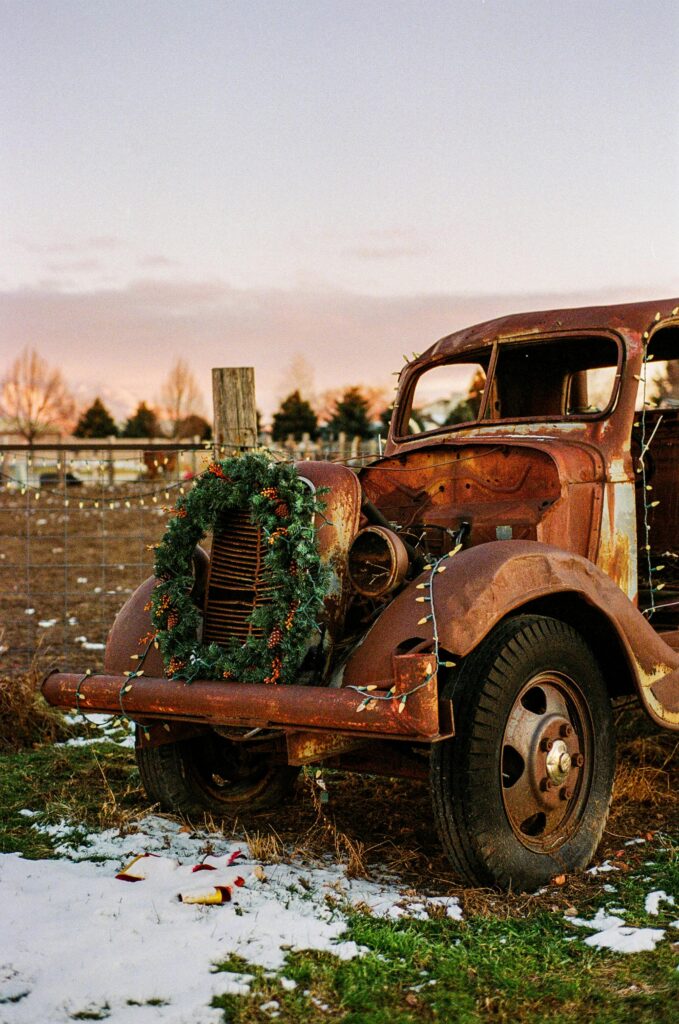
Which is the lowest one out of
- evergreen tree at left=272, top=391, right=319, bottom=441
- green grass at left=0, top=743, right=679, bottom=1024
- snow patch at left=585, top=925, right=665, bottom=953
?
snow patch at left=585, top=925, right=665, bottom=953

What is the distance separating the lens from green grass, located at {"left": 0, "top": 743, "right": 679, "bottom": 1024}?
2.89 metres

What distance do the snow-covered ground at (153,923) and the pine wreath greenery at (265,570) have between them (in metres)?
0.75

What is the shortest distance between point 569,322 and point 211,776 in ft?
9.22

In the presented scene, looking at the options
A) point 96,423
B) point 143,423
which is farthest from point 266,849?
point 143,423

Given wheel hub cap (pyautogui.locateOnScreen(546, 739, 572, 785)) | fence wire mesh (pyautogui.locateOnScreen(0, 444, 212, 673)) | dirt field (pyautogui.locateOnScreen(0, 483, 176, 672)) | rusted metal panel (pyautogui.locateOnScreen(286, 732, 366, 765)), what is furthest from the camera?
dirt field (pyautogui.locateOnScreen(0, 483, 176, 672))

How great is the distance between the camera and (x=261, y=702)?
12.1ft

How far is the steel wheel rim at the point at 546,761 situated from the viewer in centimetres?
391

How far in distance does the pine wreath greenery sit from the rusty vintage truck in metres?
0.09

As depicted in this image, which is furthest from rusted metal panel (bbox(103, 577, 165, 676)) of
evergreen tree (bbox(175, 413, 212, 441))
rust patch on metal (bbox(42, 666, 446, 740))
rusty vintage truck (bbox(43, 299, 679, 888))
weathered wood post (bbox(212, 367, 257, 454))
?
evergreen tree (bbox(175, 413, 212, 441))

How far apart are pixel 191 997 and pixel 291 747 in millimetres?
1057

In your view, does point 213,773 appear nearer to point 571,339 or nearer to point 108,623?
point 571,339

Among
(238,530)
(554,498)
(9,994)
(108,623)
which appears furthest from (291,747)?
(108,623)

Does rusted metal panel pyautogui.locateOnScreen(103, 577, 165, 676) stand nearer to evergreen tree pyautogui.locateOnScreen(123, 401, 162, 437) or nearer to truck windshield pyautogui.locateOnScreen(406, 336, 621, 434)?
truck windshield pyautogui.locateOnScreen(406, 336, 621, 434)

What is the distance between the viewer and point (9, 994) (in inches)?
116
